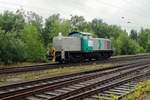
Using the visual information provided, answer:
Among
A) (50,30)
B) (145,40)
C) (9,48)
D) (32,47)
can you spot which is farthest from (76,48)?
(145,40)

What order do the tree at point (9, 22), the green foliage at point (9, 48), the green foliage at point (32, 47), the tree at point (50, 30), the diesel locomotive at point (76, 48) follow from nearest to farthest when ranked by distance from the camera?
1. the green foliage at point (9, 48)
2. the diesel locomotive at point (76, 48)
3. the green foliage at point (32, 47)
4. the tree at point (9, 22)
5. the tree at point (50, 30)

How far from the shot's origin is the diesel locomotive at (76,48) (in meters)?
29.6

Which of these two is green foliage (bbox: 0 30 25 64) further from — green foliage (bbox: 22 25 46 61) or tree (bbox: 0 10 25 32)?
tree (bbox: 0 10 25 32)

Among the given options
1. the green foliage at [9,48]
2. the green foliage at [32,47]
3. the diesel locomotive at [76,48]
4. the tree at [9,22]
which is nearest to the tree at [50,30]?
the tree at [9,22]

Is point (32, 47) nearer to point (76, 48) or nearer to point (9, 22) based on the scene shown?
point (9, 22)

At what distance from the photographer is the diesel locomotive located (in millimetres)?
29562

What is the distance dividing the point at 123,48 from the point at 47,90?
153 ft

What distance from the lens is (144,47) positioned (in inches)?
2889

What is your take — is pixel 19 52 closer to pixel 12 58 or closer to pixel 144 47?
pixel 12 58

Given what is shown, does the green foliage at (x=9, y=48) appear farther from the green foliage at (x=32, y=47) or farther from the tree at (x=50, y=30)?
the tree at (x=50, y=30)

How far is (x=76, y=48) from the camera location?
31.1 meters

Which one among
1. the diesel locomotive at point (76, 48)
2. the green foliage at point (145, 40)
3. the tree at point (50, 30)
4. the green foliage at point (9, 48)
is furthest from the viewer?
the green foliage at point (145, 40)

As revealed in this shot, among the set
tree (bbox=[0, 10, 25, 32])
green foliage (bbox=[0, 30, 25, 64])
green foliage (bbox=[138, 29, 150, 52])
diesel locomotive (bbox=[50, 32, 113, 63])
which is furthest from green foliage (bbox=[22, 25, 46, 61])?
green foliage (bbox=[138, 29, 150, 52])

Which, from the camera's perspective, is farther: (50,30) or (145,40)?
(145,40)
